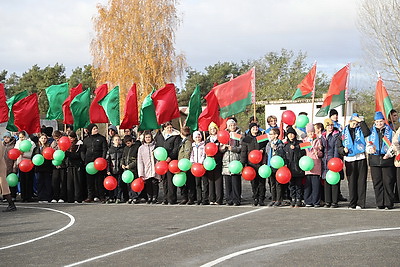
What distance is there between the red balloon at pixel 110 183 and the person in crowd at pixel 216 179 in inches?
93.6

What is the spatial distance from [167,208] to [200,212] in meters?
1.26

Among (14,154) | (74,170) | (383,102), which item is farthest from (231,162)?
(14,154)

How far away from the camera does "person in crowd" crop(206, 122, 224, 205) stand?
14539 millimetres

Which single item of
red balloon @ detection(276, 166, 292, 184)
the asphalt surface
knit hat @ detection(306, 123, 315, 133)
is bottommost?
the asphalt surface

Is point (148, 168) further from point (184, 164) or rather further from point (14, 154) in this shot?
point (14, 154)

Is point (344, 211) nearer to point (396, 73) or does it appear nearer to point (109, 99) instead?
point (109, 99)

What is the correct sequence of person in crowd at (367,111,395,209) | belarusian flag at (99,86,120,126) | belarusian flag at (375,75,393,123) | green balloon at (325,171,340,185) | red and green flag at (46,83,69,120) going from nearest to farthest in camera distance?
person in crowd at (367,111,395,209) < green balloon at (325,171,340,185) < belarusian flag at (375,75,393,123) < belarusian flag at (99,86,120,126) < red and green flag at (46,83,69,120)

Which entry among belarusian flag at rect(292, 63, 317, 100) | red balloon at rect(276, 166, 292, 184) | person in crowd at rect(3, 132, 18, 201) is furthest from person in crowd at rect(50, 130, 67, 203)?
belarusian flag at rect(292, 63, 317, 100)

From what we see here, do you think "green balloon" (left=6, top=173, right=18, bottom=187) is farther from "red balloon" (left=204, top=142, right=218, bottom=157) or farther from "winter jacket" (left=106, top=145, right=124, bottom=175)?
"red balloon" (left=204, top=142, right=218, bottom=157)

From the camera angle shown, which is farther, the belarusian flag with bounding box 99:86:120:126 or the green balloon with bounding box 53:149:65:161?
the belarusian flag with bounding box 99:86:120:126

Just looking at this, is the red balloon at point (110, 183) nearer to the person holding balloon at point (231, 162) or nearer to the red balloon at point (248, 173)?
the person holding balloon at point (231, 162)

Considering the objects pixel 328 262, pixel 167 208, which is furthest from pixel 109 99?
pixel 328 262

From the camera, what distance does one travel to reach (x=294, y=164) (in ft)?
44.6

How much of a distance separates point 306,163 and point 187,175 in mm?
3162
